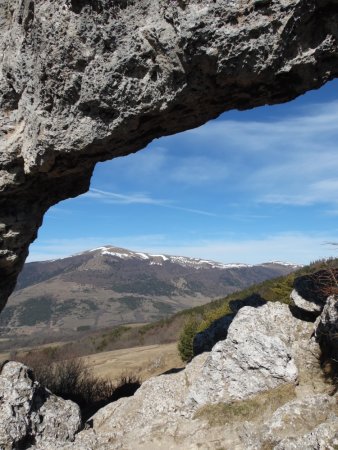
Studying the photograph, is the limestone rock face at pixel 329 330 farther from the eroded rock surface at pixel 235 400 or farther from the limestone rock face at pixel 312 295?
the limestone rock face at pixel 312 295

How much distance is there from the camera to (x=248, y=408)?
53.7 ft

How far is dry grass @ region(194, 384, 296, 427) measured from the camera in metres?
16.1

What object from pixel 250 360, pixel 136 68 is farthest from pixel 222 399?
pixel 136 68

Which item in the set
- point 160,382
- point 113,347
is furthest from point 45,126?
point 113,347

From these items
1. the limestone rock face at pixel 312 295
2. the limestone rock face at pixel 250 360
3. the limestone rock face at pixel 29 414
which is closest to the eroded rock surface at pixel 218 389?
the limestone rock face at pixel 250 360

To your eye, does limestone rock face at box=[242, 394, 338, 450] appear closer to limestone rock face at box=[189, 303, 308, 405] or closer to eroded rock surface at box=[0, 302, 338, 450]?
eroded rock surface at box=[0, 302, 338, 450]

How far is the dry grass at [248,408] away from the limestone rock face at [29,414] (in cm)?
570

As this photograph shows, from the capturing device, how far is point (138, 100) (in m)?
14.5

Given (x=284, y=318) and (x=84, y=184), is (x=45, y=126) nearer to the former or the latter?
(x=84, y=184)

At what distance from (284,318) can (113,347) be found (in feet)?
309

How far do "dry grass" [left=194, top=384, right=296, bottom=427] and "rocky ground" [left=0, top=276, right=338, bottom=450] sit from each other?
1.6 inches

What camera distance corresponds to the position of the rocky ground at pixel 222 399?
15523 mm

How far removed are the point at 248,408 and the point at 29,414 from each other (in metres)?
9.00

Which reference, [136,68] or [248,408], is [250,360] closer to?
[248,408]
